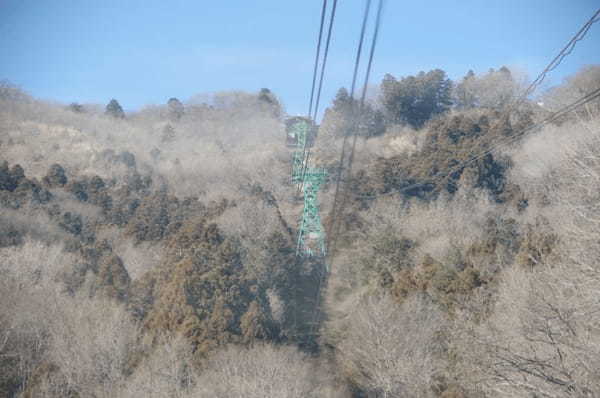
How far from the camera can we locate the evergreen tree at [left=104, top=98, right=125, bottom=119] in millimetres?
61844

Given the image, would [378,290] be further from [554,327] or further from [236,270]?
[554,327]

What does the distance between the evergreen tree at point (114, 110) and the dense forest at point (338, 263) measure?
48.5 feet

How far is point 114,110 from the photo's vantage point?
6253 centimetres

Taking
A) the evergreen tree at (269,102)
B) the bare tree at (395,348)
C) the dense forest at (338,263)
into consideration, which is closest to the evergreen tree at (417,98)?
the dense forest at (338,263)

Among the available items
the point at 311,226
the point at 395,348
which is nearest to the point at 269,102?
the point at 311,226

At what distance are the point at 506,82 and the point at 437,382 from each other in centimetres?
3253

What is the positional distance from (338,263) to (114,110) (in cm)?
4305

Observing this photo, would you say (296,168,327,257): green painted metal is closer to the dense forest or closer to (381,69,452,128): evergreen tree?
the dense forest

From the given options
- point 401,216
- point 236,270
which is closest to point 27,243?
point 236,270

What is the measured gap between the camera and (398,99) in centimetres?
4362

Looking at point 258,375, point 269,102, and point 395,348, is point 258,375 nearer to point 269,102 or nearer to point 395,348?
point 395,348

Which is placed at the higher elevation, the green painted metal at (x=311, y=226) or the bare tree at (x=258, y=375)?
the green painted metal at (x=311, y=226)

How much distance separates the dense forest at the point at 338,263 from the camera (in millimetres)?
13914

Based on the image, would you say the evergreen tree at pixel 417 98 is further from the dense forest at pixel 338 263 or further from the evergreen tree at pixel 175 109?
the evergreen tree at pixel 175 109
